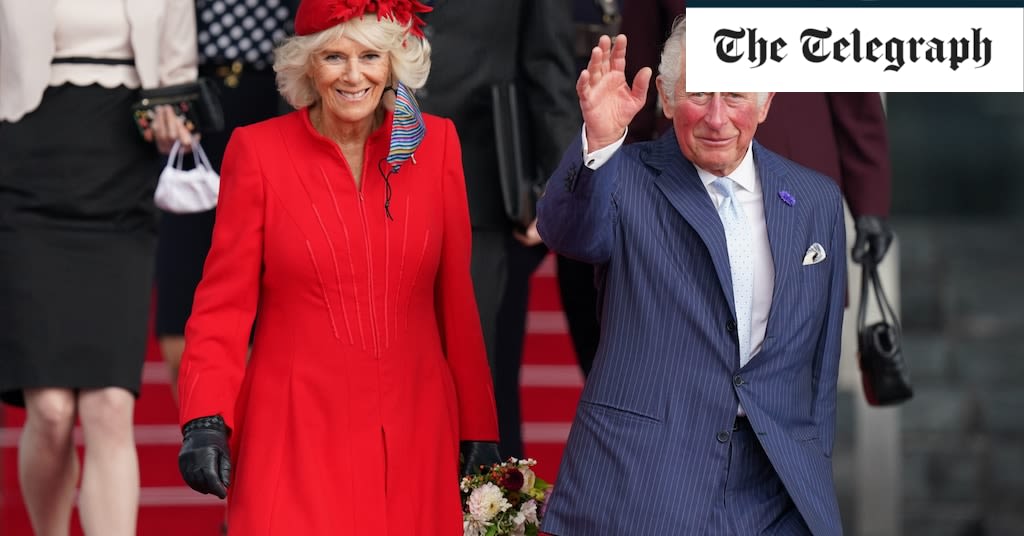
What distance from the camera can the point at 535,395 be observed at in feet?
26.4

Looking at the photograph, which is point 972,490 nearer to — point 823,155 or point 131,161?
point 823,155

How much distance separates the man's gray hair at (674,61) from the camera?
4699 millimetres

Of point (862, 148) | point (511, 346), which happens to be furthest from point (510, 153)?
point (862, 148)

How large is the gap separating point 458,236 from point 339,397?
1.61 feet

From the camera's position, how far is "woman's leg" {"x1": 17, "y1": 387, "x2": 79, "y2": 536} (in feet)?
19.8

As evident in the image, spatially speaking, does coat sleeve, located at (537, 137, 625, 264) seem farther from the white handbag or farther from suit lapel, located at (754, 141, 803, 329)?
the white handbag

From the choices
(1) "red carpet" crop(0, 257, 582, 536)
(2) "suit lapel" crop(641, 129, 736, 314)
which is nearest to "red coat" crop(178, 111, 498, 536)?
(2) "suit lapel" crop(641, 129, 736, 314)

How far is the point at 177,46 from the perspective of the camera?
6.01m

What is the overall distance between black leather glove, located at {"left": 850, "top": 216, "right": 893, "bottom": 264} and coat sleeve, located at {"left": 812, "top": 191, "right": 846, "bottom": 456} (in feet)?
3.68

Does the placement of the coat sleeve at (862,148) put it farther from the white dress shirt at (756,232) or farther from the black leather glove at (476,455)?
the black leather glove at (476,455)

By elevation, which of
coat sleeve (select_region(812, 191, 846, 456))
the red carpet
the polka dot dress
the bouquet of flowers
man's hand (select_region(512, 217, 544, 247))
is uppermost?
the polka dot dress

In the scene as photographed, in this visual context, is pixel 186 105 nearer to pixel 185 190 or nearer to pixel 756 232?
pixel 185 190

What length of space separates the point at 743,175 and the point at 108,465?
7.41 ft

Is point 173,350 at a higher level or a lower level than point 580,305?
lower
